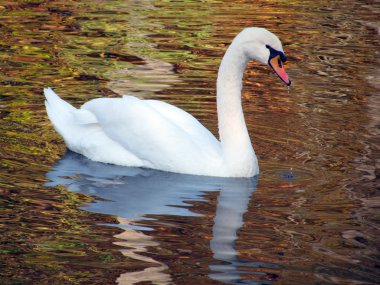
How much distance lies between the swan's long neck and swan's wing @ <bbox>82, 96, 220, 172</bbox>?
16 cm

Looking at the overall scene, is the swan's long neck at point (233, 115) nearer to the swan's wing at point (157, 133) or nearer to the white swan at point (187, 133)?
the white swan at point (187, 133)

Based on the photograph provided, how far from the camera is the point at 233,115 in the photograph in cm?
875

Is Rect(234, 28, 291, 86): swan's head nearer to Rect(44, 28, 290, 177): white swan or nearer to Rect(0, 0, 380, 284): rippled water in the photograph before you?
Rect(44, 28, 290, 177): white swan

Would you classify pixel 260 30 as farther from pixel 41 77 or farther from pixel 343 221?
pixel 41 77

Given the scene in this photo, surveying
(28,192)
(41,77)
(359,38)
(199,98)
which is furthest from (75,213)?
(359,38)

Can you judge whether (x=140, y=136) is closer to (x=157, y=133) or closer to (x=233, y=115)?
(x=157, y=133)

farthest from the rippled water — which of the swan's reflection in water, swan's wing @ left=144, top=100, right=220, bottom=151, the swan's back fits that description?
swan's wing @ left=144, top=100, right=220, bottom=151

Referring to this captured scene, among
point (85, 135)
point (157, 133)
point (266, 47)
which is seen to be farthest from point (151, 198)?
point (85, 135)

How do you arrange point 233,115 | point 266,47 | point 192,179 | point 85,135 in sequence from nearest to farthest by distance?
1. point 266,47
2. point 192,179
3. point 233,115
4. point 85,135

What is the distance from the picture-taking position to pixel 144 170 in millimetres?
8875

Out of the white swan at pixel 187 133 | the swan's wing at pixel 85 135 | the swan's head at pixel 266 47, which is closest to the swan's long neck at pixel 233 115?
the white swan at pixel 187 133

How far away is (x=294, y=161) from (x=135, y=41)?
6.53 metres

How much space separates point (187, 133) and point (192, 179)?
46 centimetres

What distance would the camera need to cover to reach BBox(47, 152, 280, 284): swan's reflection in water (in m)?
6.39
